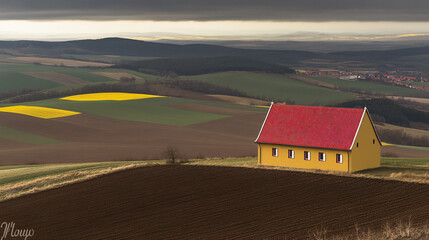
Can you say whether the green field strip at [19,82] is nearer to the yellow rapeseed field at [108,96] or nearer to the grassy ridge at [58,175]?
the yellow rapeseed field at [108,96]

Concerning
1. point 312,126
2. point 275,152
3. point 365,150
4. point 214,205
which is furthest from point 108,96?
point 214,205

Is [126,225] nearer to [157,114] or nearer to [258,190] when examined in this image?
[258,190]

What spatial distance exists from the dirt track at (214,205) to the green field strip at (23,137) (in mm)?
47883

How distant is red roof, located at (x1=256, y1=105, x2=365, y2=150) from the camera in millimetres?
48906

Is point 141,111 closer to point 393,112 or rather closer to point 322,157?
point 393,112

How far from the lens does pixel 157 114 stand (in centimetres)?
11356

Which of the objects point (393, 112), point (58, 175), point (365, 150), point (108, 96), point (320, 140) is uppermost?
point (320, 140)

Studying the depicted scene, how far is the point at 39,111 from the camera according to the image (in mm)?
109250

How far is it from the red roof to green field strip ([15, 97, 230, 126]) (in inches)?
1984

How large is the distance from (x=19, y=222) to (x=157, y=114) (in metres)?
82.6

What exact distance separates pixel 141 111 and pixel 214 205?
85.0m

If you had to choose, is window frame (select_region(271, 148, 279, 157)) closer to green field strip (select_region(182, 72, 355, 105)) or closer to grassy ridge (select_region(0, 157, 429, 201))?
grassy ridge (select_region(0, 157, 429, 201))

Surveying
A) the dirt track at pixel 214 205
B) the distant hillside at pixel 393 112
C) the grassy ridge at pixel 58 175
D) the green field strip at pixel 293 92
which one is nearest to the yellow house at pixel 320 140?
the grassy ridge at pixel 58 175

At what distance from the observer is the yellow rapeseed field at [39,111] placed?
4128 inches
